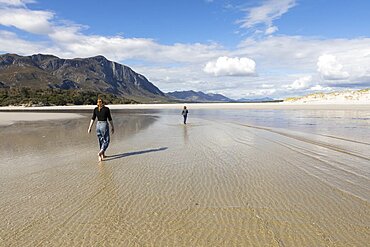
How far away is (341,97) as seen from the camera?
79938 mm

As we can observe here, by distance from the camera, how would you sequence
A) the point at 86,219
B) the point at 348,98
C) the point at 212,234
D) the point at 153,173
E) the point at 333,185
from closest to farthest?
the point at 212,234
the point at 86,219
the point at 333,185
the point at 153,173
the point at 348,98

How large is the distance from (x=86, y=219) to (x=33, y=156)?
26.5 ft

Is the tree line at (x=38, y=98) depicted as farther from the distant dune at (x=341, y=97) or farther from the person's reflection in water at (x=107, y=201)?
the person's reflection in water at (x=107, y=201)

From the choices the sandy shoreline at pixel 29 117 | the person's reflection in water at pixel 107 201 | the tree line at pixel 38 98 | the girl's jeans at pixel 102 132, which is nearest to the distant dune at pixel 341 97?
the sandy shoreline at pixel 29 117

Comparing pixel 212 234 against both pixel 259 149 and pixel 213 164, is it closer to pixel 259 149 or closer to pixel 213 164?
pixel 213 164

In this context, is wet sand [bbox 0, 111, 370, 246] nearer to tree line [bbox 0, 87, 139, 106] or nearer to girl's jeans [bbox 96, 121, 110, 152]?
girl's jeans [bbox 96, 121, 110, 152]

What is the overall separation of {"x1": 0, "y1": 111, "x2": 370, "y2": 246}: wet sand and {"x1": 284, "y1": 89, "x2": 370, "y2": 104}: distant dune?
71.3 m

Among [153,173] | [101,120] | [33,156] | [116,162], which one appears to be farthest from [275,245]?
[33,156]

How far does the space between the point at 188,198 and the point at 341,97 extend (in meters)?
85.4

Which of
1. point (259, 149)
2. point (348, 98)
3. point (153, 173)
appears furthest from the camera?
point (348, 98)

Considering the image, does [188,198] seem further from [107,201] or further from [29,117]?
[29,117]

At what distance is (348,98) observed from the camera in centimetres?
7794

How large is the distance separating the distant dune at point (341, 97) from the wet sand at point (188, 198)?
234 ft

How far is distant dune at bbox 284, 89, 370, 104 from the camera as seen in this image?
74.2 m
